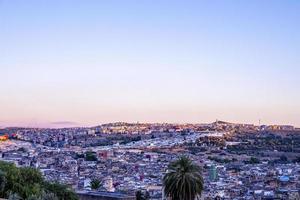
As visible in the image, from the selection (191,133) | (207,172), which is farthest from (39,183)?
(191,133)

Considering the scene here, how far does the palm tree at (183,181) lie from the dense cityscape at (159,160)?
4.92 ft

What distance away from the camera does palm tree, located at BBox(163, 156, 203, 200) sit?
23.4 meters

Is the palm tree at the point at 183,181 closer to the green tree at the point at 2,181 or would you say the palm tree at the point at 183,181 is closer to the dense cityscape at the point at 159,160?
the dense cityscape at the point at 159,160

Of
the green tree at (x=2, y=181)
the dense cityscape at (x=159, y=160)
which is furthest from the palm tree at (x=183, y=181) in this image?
the green tree at (x=2, y=181)

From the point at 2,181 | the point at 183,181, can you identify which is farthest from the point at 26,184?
the point at 183,181

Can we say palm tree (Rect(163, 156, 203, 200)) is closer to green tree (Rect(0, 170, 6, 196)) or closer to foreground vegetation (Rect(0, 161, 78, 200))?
foreground vegetation (Rect(0, 161, 78, 200))

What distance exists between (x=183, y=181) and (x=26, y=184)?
5.84 meters

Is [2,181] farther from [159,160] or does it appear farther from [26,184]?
[159,160]

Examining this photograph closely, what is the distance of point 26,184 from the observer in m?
22.7

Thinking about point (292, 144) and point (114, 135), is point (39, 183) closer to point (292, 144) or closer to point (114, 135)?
point (292, 144)

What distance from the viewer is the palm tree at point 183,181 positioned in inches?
920

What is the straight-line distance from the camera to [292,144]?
449 ft

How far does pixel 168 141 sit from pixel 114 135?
28.3 meters

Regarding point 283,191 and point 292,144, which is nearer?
point 283,191
